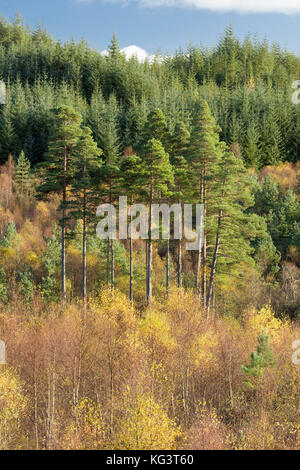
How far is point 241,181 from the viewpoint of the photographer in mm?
27469

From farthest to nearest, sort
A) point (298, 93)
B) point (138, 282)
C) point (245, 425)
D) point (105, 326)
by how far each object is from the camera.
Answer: point (298, 93) → point (138, 282) → point (105, 326) → point (245, 425)

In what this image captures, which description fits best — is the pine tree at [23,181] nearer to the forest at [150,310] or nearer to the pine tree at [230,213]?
the forest at [150,310]

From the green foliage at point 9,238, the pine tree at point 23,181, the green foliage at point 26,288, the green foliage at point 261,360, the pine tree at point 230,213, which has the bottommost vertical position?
the green foliage at point 261,360

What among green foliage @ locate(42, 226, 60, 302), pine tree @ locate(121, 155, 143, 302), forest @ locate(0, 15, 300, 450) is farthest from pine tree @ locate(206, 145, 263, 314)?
green foliage @ locate(42, 226, 60, 302)

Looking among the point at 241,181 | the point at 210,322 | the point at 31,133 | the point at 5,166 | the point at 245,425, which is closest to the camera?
the point at 245,425

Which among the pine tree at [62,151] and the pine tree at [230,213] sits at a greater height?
the pine tree at [62,151]

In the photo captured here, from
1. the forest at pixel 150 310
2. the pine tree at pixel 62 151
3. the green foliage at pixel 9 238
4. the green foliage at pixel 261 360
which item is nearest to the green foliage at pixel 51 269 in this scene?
the forest at pixel 150 310

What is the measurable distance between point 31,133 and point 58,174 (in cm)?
3949

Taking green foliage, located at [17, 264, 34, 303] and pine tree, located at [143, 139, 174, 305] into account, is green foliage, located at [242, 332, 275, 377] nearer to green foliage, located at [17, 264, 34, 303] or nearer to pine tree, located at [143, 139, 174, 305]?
pine tree, located at [143, 139, 174, 305]

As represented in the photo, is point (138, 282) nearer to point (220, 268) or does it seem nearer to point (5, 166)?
point (220, 268)

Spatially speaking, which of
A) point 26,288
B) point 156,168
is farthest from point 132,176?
point 26,288

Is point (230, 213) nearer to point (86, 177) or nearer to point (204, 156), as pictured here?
point (204, 156)

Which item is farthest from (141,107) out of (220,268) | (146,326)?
(146,326)

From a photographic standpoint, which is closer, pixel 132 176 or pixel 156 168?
pixel 156 168
